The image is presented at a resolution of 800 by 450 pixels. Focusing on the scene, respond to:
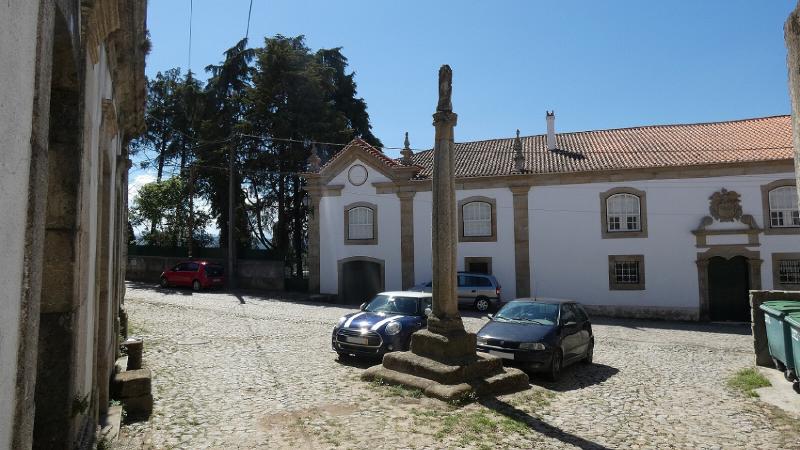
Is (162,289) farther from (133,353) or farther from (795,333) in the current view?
(795,333)

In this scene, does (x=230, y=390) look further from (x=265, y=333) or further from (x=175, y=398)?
(x=265, y=333)

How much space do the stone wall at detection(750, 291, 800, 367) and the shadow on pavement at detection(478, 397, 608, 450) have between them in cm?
626

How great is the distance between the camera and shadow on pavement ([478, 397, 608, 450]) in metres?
6.00

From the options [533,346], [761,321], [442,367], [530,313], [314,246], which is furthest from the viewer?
[314,246]

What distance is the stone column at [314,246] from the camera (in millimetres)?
25844

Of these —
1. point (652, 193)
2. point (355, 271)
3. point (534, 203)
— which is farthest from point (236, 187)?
point (652, 193)

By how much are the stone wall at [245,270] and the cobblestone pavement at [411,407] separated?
1460 centimetres

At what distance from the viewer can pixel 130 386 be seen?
6637 mm

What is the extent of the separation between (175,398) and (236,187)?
23.4 meters

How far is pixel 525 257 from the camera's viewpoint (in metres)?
22.4

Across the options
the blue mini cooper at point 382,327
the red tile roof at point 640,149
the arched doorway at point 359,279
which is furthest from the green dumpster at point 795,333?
the arched doorway at point 359,279

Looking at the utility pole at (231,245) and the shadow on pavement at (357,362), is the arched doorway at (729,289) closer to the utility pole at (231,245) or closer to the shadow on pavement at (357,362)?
the shadow on pavement at (357,362)

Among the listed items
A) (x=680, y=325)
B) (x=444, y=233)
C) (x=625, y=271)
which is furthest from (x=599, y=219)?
(x=444, y=233)

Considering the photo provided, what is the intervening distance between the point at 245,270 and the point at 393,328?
778 inches
